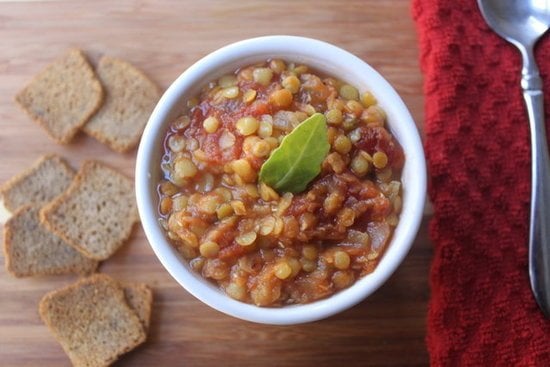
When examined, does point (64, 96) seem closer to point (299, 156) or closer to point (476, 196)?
point (299, 156)

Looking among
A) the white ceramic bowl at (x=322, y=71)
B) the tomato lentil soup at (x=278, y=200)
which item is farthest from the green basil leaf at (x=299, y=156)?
the white ceramic bowl at (x=322, y=71)

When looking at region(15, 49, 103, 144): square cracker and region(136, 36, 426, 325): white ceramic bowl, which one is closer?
region(136, 36, 426, 325): white ceramic bowl

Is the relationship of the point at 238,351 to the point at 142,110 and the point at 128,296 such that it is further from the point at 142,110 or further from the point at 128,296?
the point at 142,110

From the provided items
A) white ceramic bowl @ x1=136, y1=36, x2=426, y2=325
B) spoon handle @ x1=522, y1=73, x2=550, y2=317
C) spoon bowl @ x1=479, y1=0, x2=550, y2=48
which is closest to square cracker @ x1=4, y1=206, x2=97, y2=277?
white ceramic bowl @ x1=136, y1=36, x2=426, y2=325

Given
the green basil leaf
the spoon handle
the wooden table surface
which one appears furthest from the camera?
the wooden table surface

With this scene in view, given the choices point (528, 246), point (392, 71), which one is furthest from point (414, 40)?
point (528, 246)

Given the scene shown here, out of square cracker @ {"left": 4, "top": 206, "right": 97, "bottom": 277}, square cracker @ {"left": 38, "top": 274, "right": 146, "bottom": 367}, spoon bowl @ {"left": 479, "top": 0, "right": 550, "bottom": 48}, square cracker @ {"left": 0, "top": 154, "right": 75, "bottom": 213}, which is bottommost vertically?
square cracker @ {"left": 38, "top": 274, "right": 146, "bottom": 367}

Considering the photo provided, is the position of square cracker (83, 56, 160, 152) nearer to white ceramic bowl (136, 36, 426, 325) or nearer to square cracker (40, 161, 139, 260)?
square cracker (40, 161, 139, 260)
